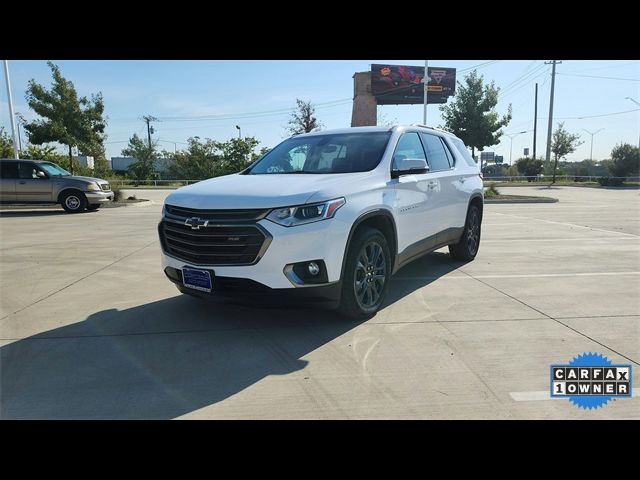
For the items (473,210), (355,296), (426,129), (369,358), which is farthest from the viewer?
(473,210)

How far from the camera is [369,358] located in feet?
11.9

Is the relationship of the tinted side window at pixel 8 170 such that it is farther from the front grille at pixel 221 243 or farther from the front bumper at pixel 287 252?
the front bumper at pixel 287 252

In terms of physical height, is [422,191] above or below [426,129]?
below

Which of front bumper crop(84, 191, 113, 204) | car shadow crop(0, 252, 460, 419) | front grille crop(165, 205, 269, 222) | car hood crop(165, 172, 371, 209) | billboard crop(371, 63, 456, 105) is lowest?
car shadow crop(0, 252, 460, 419)

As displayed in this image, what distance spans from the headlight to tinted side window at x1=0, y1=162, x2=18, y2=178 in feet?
48.1

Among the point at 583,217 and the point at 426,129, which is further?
the point at 583,217

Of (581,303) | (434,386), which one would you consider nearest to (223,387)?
(434,386)

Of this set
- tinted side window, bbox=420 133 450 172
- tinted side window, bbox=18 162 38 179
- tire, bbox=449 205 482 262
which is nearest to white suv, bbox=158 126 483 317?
tinted side window, bbox=420 133 450 172

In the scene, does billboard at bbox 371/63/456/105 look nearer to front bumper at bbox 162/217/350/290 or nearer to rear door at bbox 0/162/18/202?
rear door at bbox 0/162/18/202

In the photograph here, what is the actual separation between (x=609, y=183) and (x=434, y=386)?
4188 cm

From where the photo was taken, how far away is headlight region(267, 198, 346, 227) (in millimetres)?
3775

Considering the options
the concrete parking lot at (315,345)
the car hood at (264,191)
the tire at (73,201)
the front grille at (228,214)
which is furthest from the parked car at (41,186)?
the front grille at (228,214)

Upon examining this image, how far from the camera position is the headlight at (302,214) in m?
3.78

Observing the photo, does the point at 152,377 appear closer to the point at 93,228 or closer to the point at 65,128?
the point at 93,228
